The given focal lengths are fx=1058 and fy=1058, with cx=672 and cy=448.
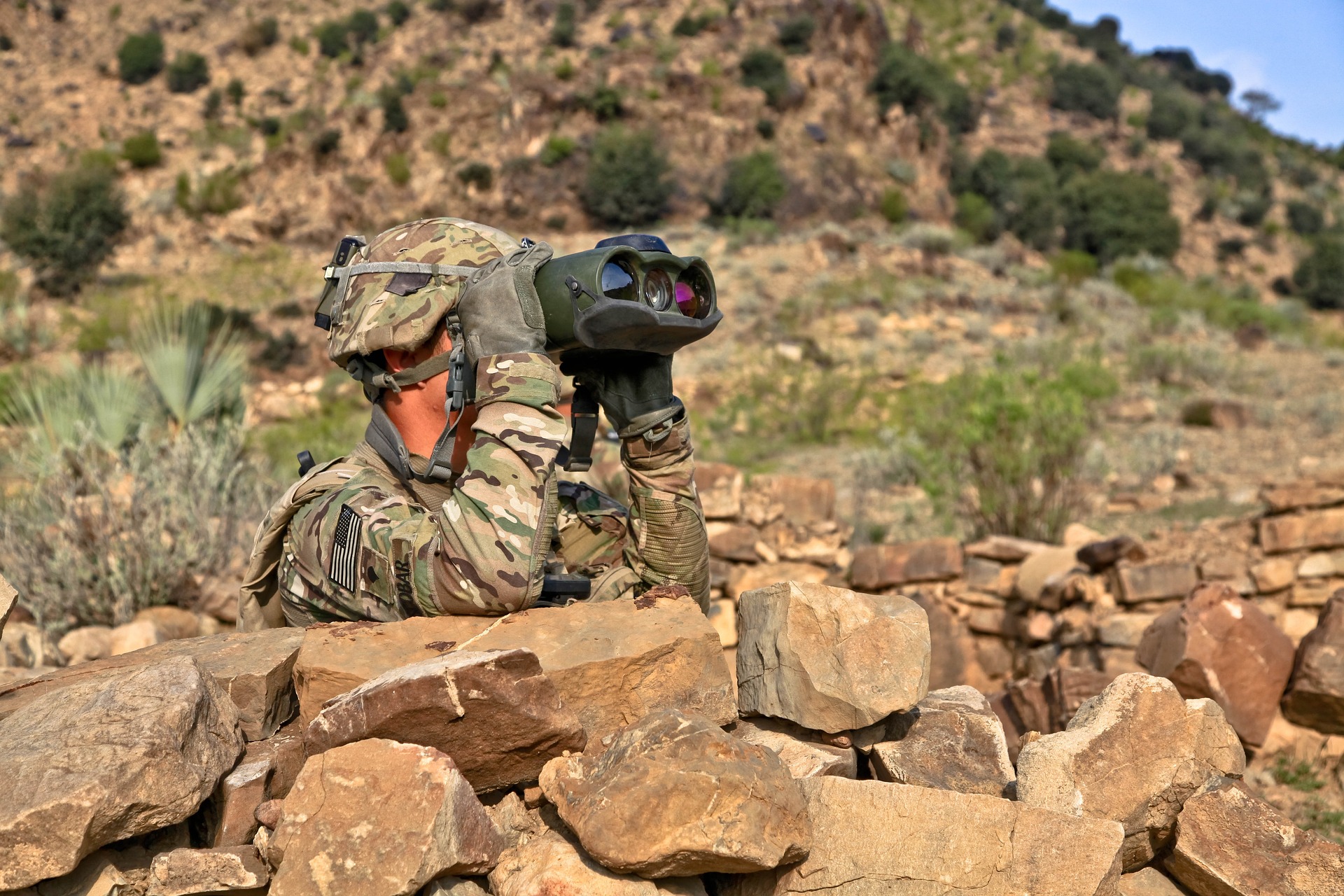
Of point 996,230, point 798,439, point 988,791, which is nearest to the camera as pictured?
point 988,791

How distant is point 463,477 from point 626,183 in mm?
24559

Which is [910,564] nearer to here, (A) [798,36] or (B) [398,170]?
(B) [398,170]

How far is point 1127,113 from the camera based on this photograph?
4219 cm

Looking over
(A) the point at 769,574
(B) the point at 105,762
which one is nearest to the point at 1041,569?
(A) the point at 769,574

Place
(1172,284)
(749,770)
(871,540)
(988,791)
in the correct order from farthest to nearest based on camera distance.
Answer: (1172,284) < (871,540) < (988,791) < (749,770)

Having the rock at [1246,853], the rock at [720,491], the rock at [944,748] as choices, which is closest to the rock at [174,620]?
the rock at [720,491]

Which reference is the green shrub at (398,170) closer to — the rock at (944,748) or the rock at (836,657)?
the rock at (836,657)

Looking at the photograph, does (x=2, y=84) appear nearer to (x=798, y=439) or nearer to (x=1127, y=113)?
(x=798, y=439)

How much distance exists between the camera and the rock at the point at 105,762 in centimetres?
152

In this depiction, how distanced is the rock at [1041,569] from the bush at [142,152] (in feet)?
104

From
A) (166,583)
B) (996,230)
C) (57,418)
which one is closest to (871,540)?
(166,583)

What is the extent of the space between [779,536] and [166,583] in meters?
3.38

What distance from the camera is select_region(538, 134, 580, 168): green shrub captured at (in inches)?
1066

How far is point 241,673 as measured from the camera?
1996 mm
